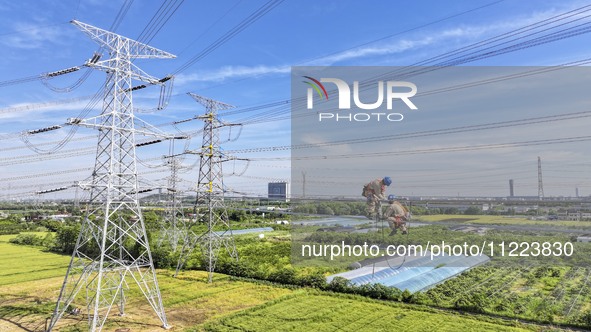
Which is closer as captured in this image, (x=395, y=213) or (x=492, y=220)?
(x=395, y=213)

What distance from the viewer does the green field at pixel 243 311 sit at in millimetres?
15633

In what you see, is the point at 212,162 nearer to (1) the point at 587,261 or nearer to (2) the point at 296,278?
(2) the point at 296,278

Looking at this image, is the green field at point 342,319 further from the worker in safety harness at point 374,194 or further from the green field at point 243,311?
the worker in safety harness at point 374,194

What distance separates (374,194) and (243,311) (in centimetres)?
802

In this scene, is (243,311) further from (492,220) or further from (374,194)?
(492,220)

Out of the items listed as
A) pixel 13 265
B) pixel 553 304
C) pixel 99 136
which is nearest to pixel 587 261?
pixel 553 304

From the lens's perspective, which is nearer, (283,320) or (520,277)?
(283,320)

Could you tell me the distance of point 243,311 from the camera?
17.5 meters

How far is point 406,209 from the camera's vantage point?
638 inches

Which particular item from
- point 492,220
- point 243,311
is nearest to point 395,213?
point 492,220

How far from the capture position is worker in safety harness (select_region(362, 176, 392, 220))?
1533 centimetres

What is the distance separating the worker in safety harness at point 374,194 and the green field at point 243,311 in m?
4.63

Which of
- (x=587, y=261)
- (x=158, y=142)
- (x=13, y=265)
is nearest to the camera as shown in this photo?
(x=158, y=142)

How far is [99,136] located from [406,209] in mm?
12967
